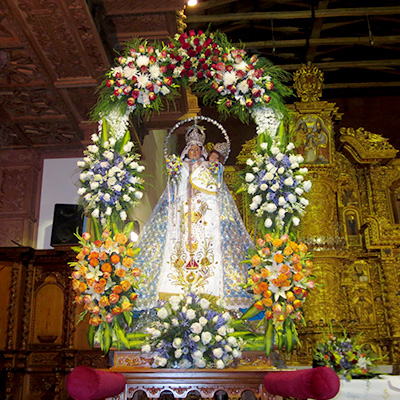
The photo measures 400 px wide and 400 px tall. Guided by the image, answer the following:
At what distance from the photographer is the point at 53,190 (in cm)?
965

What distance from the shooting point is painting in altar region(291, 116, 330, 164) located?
10.8 meters

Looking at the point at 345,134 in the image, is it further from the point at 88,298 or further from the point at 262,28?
the point at 88,298

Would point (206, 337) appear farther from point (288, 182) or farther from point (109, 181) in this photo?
point (109, 181)

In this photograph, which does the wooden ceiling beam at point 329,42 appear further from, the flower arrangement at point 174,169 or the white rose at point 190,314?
the white rose at point 190,314

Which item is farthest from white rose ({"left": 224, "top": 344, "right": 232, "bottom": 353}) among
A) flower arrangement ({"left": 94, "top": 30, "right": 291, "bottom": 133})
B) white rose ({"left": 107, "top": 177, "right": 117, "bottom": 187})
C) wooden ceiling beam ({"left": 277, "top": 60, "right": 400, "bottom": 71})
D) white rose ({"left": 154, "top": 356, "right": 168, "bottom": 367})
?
wooden ceiling beam ({"left": 277, "top": 60, "right": 400, "bottom": 71})

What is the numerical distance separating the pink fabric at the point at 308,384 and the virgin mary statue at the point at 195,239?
51.2 inches

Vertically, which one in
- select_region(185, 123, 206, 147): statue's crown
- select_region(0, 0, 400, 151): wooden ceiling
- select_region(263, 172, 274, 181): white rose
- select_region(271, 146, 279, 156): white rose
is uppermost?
select_region(0, 0, 400, 151): wooden ceiling

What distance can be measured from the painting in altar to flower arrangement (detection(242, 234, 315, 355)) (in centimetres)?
652

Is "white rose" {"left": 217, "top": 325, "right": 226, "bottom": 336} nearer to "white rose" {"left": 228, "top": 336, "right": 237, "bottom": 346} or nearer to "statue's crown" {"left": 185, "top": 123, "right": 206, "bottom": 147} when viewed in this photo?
"white rose" {"left": 228, "top": 336, "right": 237, "bottom": 346}

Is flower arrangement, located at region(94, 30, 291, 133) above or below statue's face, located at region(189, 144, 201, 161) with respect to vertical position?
above

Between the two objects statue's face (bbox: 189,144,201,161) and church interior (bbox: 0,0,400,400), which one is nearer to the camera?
statue's face (bbox: 189,144,201,161)

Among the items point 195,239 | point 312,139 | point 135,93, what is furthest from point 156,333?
point 312,139

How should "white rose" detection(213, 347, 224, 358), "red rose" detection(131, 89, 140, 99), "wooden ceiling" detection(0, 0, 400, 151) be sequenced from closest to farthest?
1. "white rose" detection(213, 347, 224, 358)
2. "red rose" detection(131, 89, 140, 99)
3. "wooden ceiling" detection(0, 0, 400, 151)

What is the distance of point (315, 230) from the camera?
34.3 ft
